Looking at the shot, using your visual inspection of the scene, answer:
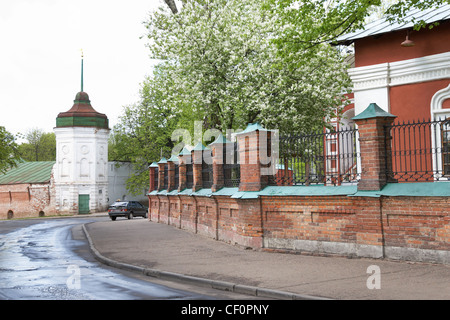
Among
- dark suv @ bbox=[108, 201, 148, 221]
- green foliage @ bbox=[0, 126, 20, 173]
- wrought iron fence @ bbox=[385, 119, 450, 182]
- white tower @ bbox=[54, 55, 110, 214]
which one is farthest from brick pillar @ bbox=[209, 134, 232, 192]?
white tower @ bbox=[54, 55, 110, 214]

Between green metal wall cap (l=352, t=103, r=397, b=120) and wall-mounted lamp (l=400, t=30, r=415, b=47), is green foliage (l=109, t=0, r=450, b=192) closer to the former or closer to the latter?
wall-mounted lamp (l=400, t=30, r=415, b=47)

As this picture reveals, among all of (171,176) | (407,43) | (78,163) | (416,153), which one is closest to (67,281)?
(416,153)

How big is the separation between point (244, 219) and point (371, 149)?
404 cm

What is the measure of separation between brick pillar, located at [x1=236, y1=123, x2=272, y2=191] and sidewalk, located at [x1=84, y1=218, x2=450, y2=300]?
1751 mm

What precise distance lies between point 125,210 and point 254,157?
79.4 ft

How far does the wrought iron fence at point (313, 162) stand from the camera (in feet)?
38.0

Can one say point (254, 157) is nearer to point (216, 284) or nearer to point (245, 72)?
point (216, 284)

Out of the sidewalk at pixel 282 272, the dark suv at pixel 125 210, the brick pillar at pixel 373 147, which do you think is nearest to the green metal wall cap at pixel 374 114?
the brick pillar at pixel 373 147

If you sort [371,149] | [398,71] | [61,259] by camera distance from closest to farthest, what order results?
[371,149]
[61,259]
[398,71]

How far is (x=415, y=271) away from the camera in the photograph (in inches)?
347

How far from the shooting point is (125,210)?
35750 mm

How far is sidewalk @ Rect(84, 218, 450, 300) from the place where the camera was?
7316mm
